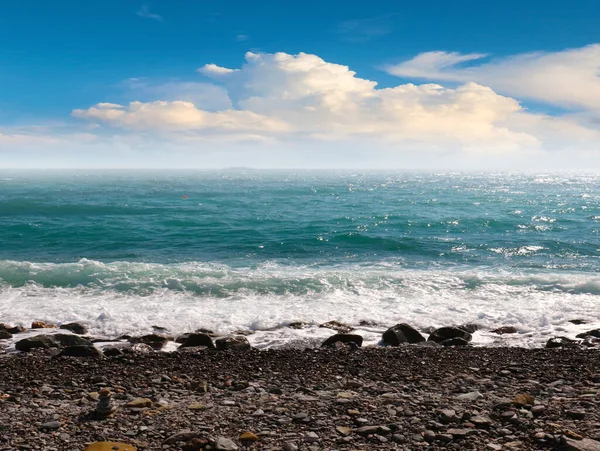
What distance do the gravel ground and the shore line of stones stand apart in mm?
490

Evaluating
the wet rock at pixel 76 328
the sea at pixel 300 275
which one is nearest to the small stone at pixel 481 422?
the sea at pixel 300 275

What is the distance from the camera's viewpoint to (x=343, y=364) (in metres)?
10.1

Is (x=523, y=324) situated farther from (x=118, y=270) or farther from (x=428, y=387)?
(x=118, y=270)

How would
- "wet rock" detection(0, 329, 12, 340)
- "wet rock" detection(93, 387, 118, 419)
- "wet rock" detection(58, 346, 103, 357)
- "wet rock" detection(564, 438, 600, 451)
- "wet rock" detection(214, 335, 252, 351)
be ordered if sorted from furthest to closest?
1. "wet rock" detection(0, 329, 12, 340)
2. "wet rock" detection(214, 335, 252, 351)
3. "wet rock" detection(58, 346, 103, 357)
4. "wet rock" detection(93, 387, 118, 419)
5. "wet rock" detection(564, 438, 600, 451)

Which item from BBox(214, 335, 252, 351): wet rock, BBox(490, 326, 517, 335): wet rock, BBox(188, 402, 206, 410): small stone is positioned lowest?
BBox(490, 326, 517, 335): wet rock

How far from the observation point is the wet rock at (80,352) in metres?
10.7

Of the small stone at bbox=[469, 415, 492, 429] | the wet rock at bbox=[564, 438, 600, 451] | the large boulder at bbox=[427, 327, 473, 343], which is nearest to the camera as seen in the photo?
the wet rock at bbox=[564, 438, 600, 451]

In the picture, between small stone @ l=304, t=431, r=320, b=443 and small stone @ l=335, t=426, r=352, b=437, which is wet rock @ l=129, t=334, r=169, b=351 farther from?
small stone @ l=335, t=426, r=352, b=437

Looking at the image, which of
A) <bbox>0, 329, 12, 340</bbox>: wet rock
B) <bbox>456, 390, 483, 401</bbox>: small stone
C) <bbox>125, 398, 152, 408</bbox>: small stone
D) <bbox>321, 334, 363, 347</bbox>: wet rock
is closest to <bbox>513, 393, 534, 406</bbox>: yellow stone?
<bbox>456, 390, 483, 401</bbox>: small stone

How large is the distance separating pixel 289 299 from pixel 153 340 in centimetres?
658

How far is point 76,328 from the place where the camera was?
44.8ft

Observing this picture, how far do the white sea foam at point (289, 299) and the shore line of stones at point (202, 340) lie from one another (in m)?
0.62

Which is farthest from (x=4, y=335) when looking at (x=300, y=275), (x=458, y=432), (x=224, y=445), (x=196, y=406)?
(x=300, y=275)

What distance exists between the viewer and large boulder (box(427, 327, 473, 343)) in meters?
12.7
